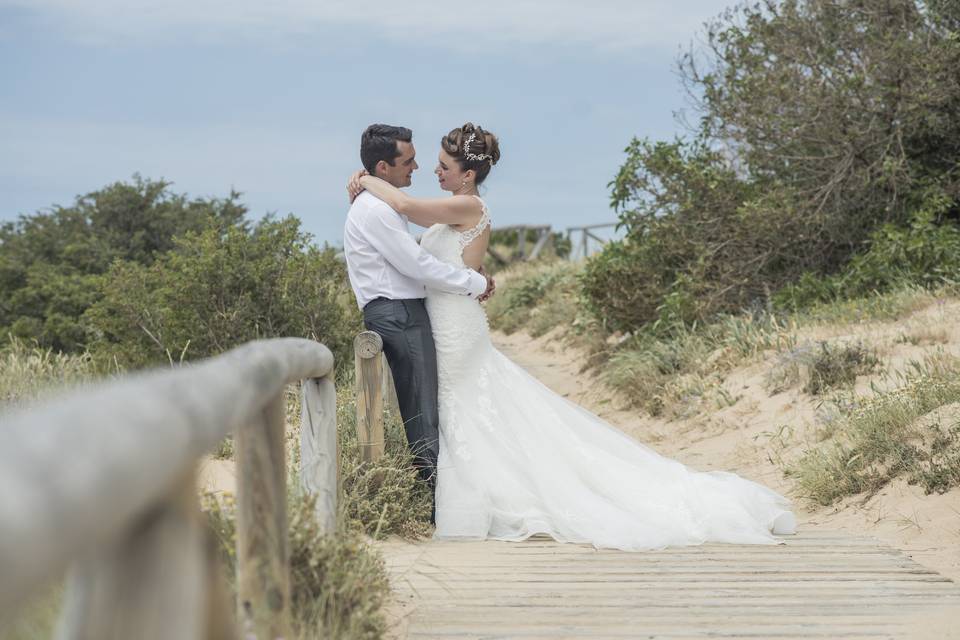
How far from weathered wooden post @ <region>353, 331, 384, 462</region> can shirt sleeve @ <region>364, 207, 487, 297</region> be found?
1.41 ft

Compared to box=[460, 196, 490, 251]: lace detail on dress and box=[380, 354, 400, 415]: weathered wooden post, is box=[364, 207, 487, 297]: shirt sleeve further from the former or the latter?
box=[380, 354, 400, 415]: weathered wooden post

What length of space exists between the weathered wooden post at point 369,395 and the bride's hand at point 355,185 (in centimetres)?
85

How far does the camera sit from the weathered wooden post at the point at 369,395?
5988 millimetres

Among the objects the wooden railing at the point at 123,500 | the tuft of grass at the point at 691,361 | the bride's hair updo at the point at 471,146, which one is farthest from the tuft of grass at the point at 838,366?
the wooden railing at the point at 123,500

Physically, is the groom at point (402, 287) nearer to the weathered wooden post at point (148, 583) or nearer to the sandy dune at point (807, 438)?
the sandy dune at point (807, 438)

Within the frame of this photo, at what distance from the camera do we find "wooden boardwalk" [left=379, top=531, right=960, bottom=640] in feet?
12.9

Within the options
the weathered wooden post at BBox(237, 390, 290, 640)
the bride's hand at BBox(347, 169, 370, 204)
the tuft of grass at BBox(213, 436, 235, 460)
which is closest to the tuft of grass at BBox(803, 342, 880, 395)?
the bride's hand at BBox(347, 169, 370, 204)

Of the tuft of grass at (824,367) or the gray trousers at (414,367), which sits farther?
the tuft of grass at (824,367)

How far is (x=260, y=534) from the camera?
2957 millimetres

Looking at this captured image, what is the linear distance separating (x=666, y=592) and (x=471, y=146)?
9.67 feet

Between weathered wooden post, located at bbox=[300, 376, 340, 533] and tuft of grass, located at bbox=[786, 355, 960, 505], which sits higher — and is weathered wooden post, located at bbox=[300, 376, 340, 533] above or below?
above

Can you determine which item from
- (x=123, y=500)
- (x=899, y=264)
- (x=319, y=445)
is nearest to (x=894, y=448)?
(x=319, y=445)

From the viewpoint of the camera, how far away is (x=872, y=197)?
41.5 ft

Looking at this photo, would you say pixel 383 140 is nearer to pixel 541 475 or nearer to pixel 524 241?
pixel 541 475
